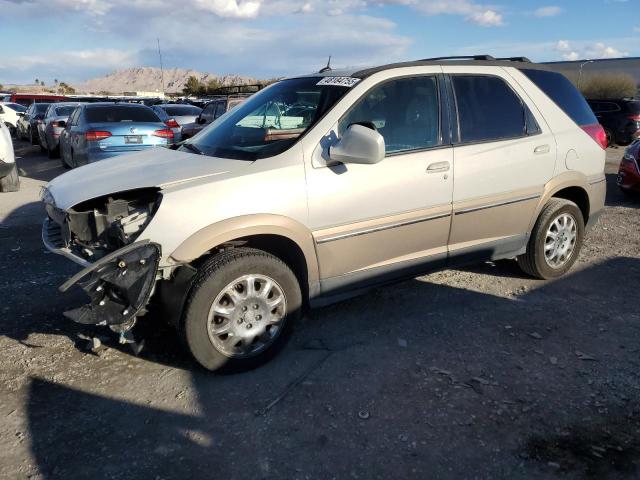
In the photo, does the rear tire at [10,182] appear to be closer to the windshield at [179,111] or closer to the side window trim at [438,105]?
the side window trim at [438,105]

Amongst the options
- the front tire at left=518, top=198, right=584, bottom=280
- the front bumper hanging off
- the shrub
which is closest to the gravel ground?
the front tire at left=518, top=198, right=584, bottom=280

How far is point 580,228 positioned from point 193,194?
3755 mm

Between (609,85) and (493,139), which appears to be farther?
(609,85)

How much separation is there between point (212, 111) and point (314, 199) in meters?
11.7

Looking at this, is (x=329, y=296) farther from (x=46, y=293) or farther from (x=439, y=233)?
(x=46, y=293)

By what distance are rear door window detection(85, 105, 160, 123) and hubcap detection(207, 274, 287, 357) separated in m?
8.19

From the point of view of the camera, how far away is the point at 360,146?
3453 millimetres

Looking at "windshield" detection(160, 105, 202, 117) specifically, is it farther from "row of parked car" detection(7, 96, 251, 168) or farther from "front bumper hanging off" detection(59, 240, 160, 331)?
"front bumper hanging off" detection(59, 240, 160, 331)

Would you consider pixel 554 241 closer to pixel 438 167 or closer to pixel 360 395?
pixel 438 167

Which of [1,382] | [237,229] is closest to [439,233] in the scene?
[237,229]

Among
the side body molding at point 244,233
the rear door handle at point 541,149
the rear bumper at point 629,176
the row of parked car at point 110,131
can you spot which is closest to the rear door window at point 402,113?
the side body molding at point 244,233

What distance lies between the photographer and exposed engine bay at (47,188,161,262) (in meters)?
3.29

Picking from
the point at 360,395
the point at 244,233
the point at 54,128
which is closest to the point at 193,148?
the point at 244,233

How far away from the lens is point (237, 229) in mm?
3312
